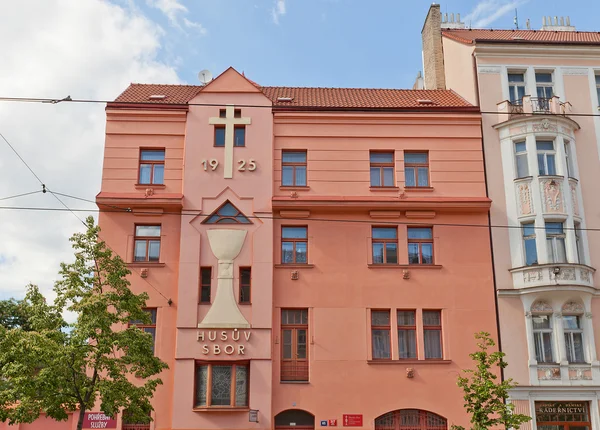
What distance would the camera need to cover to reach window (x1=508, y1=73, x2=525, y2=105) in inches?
1164

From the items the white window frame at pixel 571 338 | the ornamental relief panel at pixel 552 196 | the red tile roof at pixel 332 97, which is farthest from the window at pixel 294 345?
the ornamental relief panel at pixel 552 196

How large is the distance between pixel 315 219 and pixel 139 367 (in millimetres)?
9702

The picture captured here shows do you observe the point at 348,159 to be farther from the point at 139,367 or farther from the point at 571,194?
the point at 139,367

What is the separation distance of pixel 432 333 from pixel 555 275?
5.24 meters

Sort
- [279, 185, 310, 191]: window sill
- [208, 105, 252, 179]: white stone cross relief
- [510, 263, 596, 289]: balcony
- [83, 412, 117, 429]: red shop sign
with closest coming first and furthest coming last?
[83, 412, 117, 429]: red shop sign → [510, 263, 596, 289]: balcony → [279, 185, 310, 191]: window sill → [208, 105, 252, 179]: white stone cross relief

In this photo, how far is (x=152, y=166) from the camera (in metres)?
28.2

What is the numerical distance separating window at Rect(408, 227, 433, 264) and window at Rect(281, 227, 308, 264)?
4.29m

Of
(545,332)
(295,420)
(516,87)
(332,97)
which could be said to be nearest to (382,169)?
(332,97)

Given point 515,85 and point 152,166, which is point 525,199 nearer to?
point 515,85

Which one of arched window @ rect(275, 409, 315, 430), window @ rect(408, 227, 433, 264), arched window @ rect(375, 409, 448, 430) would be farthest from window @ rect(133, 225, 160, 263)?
arched window @ rect(375, 409, 448, 430)

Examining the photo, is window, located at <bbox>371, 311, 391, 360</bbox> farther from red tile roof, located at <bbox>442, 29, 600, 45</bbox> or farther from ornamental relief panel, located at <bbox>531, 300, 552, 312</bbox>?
red tile roof, located at <bbox>442, 29, 600, 45</bbox>

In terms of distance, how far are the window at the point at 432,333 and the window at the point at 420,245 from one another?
2.16 metres

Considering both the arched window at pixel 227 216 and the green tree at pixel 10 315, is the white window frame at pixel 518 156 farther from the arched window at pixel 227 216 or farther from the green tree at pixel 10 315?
the green tree at pixel 10 315

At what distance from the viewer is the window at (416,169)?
2834 centimetres
